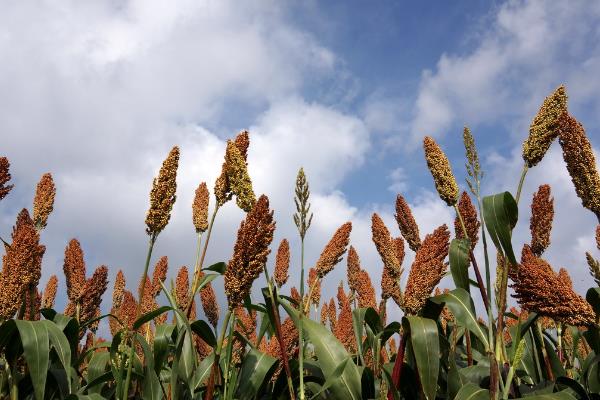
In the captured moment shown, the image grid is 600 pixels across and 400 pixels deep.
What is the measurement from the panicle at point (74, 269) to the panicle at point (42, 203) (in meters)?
0.54

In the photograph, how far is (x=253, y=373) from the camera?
3.10m

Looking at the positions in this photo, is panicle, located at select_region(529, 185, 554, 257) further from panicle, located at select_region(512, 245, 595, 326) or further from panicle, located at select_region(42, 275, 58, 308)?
panicle, located at select_region(42, 275, 58, 308)

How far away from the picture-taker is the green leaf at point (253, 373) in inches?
121

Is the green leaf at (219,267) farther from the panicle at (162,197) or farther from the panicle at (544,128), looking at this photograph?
the panicle at (544,128)

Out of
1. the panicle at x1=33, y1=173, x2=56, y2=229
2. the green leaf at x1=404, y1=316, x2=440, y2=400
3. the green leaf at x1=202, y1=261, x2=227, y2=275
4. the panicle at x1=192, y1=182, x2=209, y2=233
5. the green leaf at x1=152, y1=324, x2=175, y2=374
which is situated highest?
the panicle at x1=192, y1=182, x2=209, y2=233

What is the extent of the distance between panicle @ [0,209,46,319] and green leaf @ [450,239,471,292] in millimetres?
2583

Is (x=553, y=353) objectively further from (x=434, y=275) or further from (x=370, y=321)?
(x=434, y=275)

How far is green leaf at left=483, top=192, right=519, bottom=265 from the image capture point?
8.70 feet

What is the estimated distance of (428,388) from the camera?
253cm

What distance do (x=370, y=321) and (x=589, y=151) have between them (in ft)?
5.96

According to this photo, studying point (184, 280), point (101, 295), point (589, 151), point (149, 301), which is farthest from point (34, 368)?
point (589, 151)

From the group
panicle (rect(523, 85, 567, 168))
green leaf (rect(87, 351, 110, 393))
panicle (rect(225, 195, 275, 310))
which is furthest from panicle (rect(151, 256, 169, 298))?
panicle (rect(523, 85, 567, 168))

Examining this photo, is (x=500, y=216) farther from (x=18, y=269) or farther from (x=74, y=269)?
(x=74, y=269)

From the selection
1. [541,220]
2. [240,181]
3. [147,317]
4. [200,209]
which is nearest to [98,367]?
[147,317]
